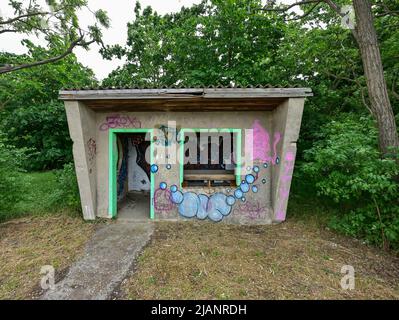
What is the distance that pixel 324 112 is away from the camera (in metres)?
6.86

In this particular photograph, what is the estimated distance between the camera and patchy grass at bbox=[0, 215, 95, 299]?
9.34ft

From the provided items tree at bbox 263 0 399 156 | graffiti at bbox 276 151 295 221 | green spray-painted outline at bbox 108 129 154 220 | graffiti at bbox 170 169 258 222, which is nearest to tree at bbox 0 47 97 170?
green spray-painted outline at bbox 108 129 154 220

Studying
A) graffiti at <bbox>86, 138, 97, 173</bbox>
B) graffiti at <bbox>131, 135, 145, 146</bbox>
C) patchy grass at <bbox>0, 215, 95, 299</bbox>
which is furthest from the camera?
graffiti at <bbox>131, 135, 145, 146</bbox>

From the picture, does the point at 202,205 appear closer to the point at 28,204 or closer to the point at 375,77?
the point at 375,77

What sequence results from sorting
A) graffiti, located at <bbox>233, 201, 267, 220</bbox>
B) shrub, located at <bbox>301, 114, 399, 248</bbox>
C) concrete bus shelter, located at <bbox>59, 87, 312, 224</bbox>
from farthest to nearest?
graffiti, located at <bbox>233, 201, 267, 220</bbox>, concrete bus shelter, located at <bbox>59, 87, 312, 224</bbox>, shrub, located at <bbox>301, 114, 399, 248</bbox>

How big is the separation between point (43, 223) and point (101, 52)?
5584 mm

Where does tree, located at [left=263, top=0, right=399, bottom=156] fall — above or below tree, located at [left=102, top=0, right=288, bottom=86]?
below

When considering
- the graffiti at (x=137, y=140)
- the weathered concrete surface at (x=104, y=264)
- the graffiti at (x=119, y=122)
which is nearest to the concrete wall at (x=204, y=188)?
the graffiti at (x=119, y=122)

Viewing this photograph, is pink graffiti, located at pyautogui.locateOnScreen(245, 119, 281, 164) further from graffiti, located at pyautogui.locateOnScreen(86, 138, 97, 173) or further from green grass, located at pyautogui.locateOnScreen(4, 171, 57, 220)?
green grass, located at pyautogui.locateOnScreen(4, 171, 57, 220)

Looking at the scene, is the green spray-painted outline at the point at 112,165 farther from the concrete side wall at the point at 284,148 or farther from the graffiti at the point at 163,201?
the concrete side wall at the point at 284,148

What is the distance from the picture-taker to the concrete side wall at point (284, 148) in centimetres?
401

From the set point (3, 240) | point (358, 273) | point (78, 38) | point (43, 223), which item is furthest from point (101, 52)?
point (358, 273)

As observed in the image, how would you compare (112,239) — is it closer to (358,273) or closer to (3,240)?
(3,240)

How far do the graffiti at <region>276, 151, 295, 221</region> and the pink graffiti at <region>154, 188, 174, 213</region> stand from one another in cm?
248
